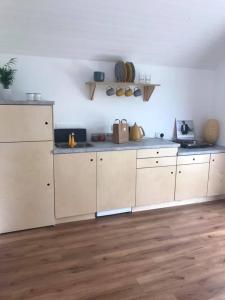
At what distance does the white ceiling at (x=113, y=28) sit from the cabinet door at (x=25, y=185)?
1.17 metres

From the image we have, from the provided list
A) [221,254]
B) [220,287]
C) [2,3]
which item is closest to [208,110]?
[221,254]

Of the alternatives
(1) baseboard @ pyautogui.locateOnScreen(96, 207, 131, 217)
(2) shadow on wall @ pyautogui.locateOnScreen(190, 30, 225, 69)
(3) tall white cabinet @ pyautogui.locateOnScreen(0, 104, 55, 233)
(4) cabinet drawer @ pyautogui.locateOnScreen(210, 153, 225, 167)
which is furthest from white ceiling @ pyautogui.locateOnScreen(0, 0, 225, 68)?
(1) baseboard @ pyautogui.locateOnScreen(96, 207, 131, 217)

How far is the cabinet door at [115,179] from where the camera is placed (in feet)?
9.87

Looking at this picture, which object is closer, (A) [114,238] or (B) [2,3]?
(B) [2,3]

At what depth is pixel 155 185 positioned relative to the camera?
3.30 m

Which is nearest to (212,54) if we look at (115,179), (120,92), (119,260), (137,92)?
(137,92)

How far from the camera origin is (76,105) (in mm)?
3354

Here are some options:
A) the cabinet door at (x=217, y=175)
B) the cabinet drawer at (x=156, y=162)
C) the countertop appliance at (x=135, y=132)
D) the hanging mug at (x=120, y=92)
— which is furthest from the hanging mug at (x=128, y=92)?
the cabinet door at (x=217, y=175)

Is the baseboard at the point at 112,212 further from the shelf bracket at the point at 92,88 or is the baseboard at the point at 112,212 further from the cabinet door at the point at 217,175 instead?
the shelf bracket at the point at 92,88

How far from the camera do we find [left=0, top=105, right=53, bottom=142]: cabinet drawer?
2.51m

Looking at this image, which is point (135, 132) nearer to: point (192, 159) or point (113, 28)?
Result: point (192, 159)

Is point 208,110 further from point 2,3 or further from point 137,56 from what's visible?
point 2,3

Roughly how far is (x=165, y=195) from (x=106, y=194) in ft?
2.72

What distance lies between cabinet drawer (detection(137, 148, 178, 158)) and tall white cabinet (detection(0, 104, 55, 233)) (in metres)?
1.07
